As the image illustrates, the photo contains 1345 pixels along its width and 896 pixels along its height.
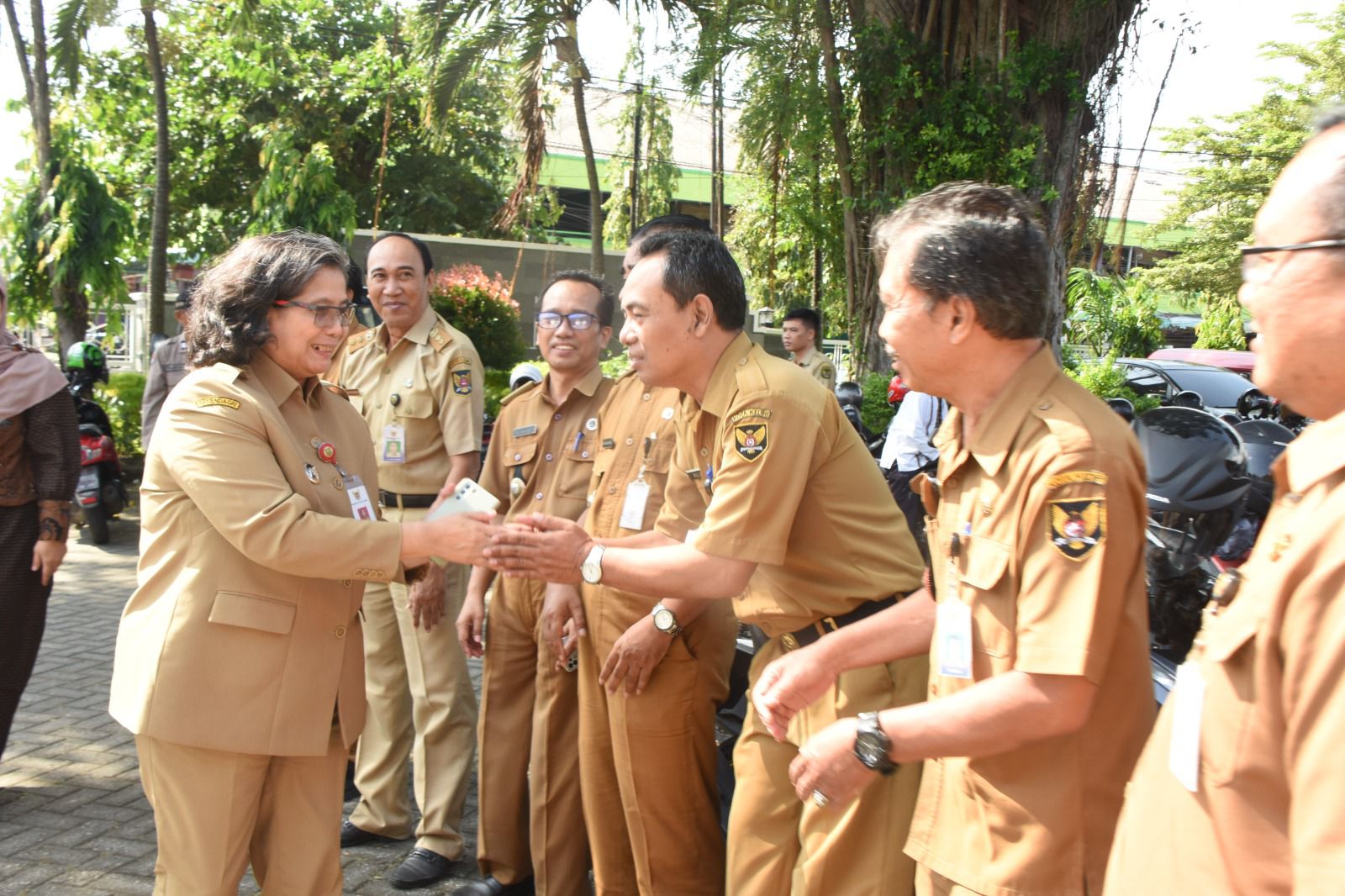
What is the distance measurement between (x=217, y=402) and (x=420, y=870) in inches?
78.5

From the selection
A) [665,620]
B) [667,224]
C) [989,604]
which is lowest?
[665,620]

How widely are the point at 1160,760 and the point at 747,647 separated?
235 cm

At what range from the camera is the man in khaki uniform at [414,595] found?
4.01 metres

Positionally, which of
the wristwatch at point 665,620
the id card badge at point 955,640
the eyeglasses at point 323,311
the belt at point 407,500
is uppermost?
the eyeglasses at point 323,311

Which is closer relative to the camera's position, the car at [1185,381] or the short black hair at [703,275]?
the short black hair at [703,275]

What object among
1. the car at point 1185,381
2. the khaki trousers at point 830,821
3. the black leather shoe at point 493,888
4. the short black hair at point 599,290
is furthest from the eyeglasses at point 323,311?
the car at point 1185,381

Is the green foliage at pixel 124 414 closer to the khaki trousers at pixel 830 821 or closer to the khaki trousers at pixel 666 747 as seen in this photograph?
the khaki trousers at pixel 666 747

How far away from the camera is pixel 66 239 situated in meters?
10.9

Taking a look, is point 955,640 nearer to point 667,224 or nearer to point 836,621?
point 836,621

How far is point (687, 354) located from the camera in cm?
275

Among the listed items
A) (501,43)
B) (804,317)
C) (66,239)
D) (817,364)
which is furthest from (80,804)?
(501,43)

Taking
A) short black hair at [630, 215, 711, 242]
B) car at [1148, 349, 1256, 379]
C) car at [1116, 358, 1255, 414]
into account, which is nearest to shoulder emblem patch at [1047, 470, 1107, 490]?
short black hair at [630, 215, 711, 242]

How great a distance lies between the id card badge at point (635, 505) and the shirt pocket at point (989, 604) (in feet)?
5.07

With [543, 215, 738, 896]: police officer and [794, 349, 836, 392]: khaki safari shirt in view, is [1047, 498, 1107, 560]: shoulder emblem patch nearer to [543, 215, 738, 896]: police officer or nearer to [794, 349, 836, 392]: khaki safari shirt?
[543, 215, 738, 896]: police officer
